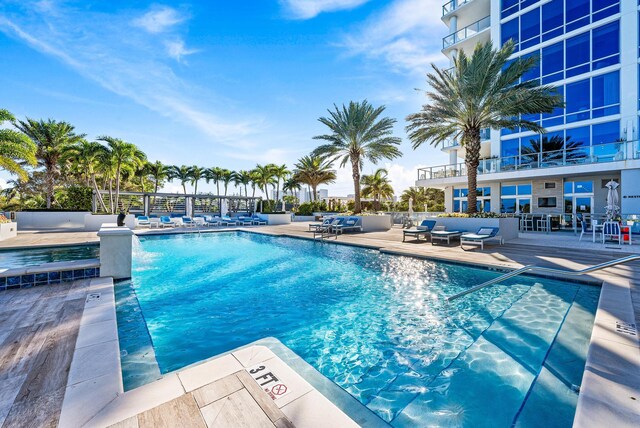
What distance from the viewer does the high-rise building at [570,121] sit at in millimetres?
15250

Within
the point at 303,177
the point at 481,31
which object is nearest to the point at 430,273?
the point at 481,31

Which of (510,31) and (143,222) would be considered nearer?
(143,222)

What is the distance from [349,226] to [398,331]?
11959 mm

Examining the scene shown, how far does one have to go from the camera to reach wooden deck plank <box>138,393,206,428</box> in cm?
181

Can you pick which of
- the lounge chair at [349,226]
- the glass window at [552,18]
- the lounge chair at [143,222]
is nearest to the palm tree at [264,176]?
the lounge chair at [143,222]

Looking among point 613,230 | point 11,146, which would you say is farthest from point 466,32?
point 11,146

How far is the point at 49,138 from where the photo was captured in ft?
63.9

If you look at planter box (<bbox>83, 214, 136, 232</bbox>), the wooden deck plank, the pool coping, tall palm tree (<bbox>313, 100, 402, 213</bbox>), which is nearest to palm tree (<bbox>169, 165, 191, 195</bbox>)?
planter box (<bbox>83, 214, 136, 232</bbox>)

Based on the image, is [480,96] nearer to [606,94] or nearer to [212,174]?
[606,94]

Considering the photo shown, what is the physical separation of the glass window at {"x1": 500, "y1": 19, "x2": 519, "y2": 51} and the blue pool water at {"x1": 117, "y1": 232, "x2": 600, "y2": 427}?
70.9 feet

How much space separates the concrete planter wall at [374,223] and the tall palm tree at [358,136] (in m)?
1.86

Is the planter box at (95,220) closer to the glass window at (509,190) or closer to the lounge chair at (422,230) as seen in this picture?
the lounge chair at (422,230)

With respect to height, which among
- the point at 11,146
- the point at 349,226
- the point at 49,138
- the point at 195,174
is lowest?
the point at 349,226

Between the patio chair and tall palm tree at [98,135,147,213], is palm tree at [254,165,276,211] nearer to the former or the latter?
tall palm tree at [98,135,147,213]
